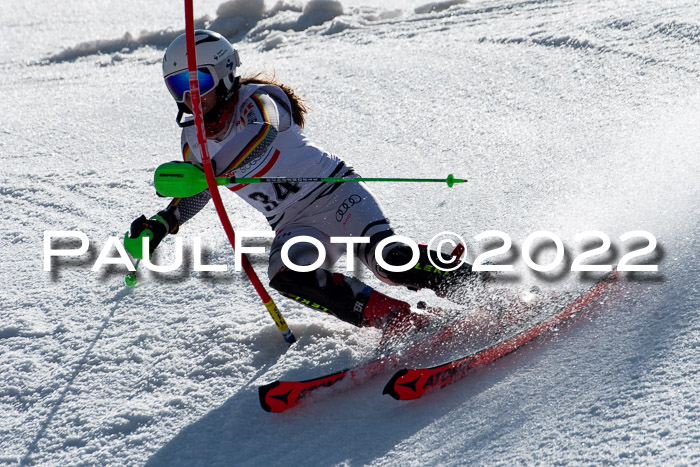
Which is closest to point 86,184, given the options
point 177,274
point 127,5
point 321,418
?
point 177,274

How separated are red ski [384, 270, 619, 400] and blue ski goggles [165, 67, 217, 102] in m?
1.22

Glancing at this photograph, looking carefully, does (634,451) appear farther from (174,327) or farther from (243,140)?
(174,327)

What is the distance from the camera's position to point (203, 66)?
255 centimetres

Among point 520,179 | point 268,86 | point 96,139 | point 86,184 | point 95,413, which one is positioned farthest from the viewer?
point 96,139

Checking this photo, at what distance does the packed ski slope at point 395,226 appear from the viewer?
6.79 feet

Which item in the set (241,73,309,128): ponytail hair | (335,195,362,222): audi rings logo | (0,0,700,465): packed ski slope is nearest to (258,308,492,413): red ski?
(0,0,700,465): packed ski slope

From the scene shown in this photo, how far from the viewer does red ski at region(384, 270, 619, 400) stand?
218 centimetres

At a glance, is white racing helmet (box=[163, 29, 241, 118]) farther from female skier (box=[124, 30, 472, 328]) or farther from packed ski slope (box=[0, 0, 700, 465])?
packed ski slope (box=[0, 0, 700, 465])

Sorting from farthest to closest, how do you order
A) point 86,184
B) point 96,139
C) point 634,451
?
point 96,139 → point 86,184 → point 634,451

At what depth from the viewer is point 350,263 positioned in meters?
3.00

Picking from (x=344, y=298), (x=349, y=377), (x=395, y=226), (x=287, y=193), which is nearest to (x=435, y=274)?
(x=344, y=298)

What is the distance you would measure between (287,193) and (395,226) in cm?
108

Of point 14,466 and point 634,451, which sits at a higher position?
point 634,451

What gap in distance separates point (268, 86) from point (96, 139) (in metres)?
3.13
